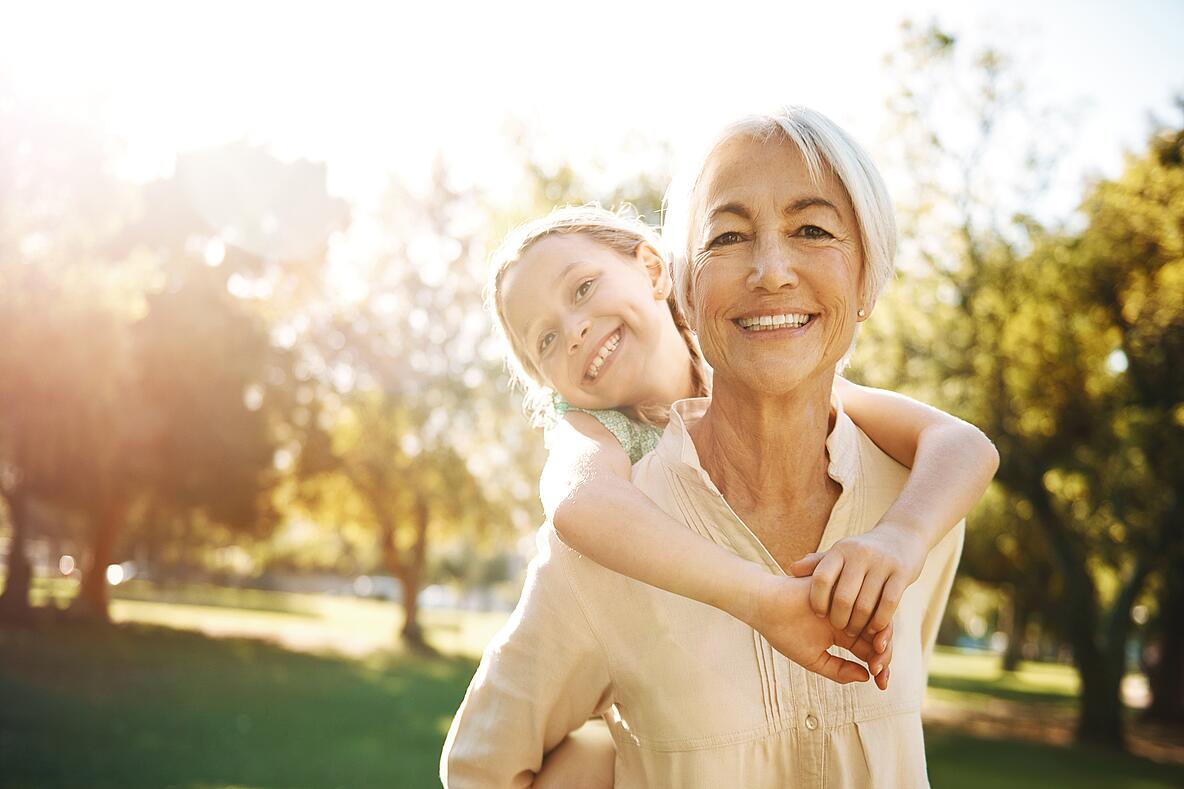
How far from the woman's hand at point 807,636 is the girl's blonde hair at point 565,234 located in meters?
1.11

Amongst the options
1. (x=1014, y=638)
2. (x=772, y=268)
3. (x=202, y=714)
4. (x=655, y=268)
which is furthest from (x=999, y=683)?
(x=772, y=268)

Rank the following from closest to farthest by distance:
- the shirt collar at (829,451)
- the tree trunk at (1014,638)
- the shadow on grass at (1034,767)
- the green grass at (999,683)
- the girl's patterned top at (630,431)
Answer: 1. the shirt collar at (829,451)
2. the girl's patterned top at (630,431)
3. the shadow on grass at (1034,767)
4. the green grass at (999,683)
5. the tree trunk at (1014,638)

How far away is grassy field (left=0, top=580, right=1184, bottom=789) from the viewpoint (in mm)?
13578

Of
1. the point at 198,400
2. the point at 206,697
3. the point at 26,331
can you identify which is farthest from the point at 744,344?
the point at 198,400

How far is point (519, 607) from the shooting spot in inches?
74.7

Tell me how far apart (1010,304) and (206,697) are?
662 inches

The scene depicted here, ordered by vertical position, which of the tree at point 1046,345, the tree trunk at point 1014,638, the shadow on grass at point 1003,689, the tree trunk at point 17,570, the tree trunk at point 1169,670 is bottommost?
the tree trunk at point 1014,638

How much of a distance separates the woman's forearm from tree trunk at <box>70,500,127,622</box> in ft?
93.2

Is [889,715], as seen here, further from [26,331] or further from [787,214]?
[26,331]

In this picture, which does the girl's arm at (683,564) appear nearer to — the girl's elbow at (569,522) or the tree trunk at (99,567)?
the girl's elbow at (569,522)

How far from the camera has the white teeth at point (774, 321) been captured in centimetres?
182

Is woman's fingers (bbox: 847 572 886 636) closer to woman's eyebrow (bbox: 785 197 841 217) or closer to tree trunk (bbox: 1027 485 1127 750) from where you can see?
woman's eyebrow (bbox: 785 197 841 217)

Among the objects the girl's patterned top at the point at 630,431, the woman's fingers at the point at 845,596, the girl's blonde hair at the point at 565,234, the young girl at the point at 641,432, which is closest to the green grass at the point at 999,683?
the girl's blonde hair at the point at 565,234

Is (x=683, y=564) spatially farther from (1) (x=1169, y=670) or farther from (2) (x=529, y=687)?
(1) (x=1169, y=670)
